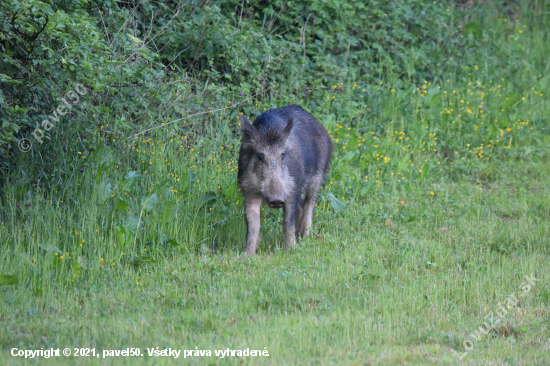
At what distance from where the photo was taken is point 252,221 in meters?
6.89

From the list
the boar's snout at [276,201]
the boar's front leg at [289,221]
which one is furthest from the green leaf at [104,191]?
the boar's front leg at [289,221]

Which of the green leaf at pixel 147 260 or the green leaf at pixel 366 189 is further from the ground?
the green leaf at pixel 366 189

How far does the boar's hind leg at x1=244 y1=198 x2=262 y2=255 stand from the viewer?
6.85 m

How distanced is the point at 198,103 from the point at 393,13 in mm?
4606

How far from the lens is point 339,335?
4684 mm

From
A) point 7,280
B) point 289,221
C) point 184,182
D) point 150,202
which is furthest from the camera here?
point 184,182

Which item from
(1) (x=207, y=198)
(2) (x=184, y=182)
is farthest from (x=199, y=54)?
(1) (x=207, y=198)

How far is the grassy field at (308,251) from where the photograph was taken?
182 inches

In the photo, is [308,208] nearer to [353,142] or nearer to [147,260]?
[353,142]

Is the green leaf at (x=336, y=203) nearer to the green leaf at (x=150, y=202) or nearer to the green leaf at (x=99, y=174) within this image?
the green leaf at (x=150, y=202)

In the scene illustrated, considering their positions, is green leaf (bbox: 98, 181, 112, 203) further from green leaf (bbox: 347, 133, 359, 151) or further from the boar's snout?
green leaf (bbox: 347, 133, 359, 151)

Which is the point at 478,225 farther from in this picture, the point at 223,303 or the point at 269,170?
the point at 223,303

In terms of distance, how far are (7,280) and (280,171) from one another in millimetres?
2772

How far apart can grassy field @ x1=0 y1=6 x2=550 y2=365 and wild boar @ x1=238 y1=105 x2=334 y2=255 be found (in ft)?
0.89
